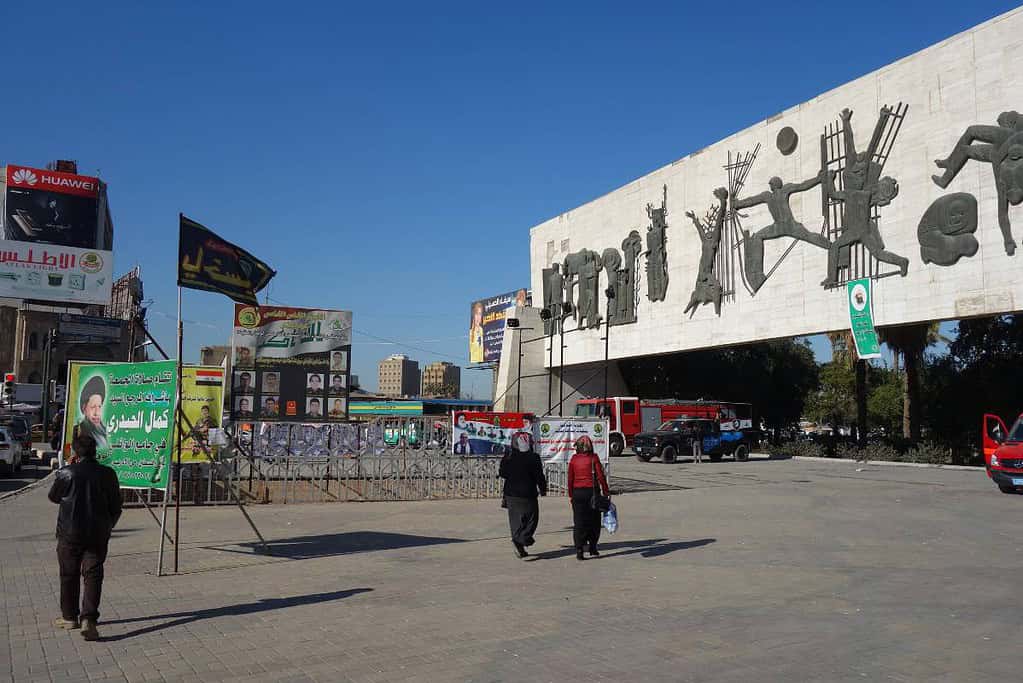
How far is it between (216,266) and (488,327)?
67092 millimetres

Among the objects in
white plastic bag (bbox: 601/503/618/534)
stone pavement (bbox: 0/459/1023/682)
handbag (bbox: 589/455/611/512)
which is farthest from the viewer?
white plastic bag (bbox: 601/503/618/534)

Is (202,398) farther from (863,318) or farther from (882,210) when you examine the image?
(882,210)

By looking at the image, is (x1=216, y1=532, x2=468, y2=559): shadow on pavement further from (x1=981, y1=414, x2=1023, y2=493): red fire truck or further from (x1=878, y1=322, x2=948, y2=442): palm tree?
(x1=878, y1=322, x2=948, y2=442): palm tree

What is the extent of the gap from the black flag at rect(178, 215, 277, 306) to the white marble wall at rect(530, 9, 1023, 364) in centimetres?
2440

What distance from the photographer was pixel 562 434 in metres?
20.2

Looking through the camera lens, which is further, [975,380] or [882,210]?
[975,380]

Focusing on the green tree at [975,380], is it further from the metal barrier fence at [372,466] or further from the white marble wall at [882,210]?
the metal barrier fence at [372,466]

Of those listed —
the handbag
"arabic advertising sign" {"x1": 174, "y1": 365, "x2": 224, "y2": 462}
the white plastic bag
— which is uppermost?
"arabic advertising sign" {"x1": 174, "y1": 365, "x2": 224, "y2": 462}

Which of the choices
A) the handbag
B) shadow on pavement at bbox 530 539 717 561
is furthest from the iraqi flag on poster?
the handbag

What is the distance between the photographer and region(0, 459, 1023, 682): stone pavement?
6.30 m

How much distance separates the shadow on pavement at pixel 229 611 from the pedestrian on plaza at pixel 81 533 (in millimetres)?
364

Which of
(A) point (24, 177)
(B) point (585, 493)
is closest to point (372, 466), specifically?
(B) point (585, 493)

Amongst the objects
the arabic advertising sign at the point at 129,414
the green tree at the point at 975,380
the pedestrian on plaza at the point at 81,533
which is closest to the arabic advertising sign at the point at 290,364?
the arabic advertising sign at the point at 129,414

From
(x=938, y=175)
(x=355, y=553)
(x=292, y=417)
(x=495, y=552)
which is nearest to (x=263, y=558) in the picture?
(x=355, y=553)
